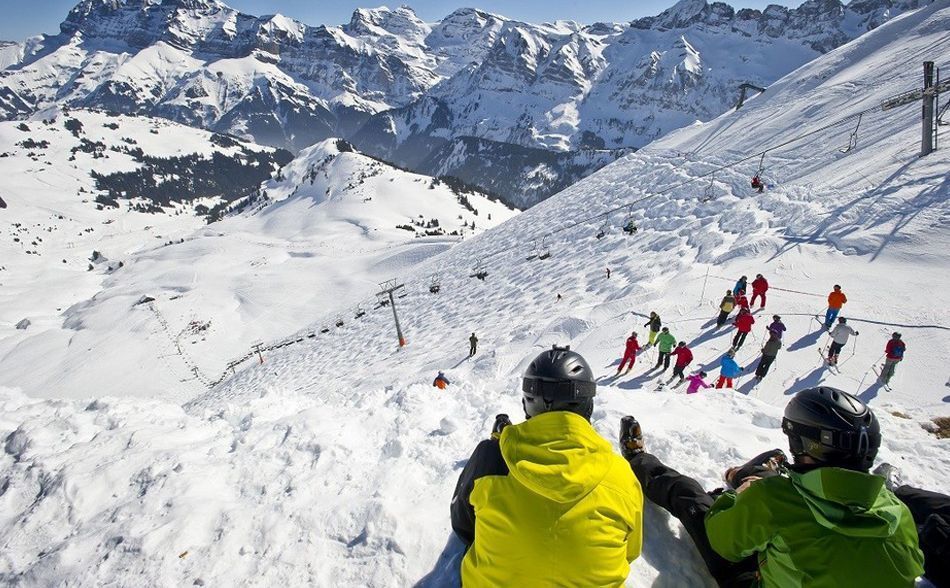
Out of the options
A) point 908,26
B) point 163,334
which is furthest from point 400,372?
point 163,334

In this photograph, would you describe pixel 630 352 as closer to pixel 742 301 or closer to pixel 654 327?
pixel 654 327

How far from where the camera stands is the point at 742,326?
11.4 meters

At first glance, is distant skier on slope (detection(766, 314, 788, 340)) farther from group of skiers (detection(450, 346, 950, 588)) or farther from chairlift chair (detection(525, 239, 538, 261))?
chairlift chair (detection(525, 239, 538, 261))

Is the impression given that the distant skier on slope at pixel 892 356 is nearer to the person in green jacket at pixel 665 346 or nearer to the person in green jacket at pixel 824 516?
the person in green jacket at pixel 665 346

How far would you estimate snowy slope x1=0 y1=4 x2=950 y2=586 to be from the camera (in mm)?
4574

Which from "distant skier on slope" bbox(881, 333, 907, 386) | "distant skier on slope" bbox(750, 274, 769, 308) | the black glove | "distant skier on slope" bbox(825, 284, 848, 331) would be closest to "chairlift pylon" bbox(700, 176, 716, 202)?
"distant skier on slope" bbox(750, 274, 769, 308)

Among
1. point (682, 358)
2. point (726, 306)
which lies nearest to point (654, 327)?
point (682, 358)

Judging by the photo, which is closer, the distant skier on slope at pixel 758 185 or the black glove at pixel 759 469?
the black glove at pixel 759 469

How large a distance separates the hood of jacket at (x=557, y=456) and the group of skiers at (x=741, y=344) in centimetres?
855

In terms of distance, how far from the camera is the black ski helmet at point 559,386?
360 centimetres

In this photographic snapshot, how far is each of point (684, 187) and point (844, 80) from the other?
17.7m

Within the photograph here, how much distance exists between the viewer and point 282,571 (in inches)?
171

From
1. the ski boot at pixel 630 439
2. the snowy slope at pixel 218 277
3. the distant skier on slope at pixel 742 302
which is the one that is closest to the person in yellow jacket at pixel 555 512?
the ski boot at pixel 630 439

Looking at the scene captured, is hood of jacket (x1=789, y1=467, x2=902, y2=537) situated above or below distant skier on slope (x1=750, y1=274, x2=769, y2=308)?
above
